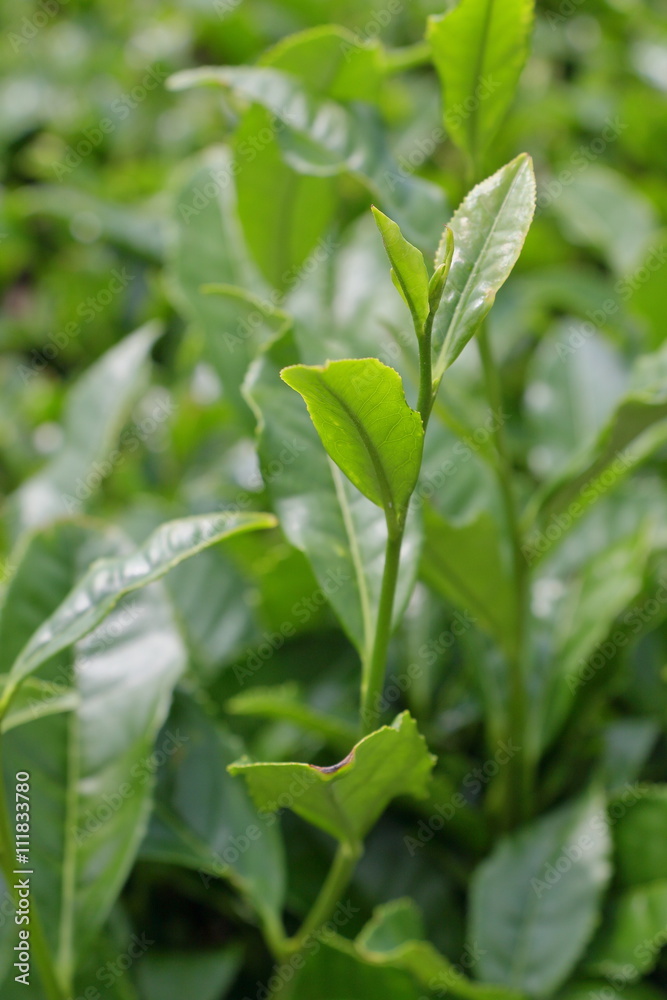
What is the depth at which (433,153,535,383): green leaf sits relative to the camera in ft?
2.12

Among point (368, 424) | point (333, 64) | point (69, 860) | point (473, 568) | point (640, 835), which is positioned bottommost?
point (69, 860)

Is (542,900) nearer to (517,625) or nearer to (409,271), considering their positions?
(517,625)

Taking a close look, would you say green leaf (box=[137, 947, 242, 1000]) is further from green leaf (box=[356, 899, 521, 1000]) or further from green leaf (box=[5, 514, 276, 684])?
green leaf (box=[5, 514, 276, 684])

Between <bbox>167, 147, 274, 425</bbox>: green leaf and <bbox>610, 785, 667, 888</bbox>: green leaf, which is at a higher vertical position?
<bbox>167, 147, 274, 425</bbox>: green leaf

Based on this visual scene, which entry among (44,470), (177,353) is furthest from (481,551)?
(177,353)

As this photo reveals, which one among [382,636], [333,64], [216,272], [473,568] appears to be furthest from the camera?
[216,272]

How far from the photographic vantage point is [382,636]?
0.72 metres

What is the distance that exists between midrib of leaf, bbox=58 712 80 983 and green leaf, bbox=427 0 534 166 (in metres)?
0.68

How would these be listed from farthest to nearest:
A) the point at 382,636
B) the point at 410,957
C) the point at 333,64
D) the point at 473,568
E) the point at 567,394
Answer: the point at 567,394 < the point at 333,64 < the point at 473,568 < the point at 410,957 < the point at 382,636

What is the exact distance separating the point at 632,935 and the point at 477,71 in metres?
0.81

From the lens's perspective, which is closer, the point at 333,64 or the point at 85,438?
the point at 333,64

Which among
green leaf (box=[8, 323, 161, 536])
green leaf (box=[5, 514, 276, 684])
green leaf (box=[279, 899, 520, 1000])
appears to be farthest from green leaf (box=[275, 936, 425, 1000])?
green leaf (box=[8, 323, 161, 536])

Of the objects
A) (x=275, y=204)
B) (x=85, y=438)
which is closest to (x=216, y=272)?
(x=275, y=204)

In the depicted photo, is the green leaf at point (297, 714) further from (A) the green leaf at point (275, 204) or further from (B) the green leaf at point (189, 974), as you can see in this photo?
(A) the green leaf at point (275, 204)
